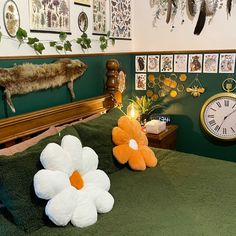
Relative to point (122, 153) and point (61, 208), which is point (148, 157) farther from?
point (61, 208)

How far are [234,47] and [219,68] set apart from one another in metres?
0.23

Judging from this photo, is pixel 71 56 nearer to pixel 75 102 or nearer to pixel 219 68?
pixel 75 102

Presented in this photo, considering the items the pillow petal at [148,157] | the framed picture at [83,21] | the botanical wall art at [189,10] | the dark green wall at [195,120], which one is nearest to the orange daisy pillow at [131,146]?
the pillow petal at [148,157]

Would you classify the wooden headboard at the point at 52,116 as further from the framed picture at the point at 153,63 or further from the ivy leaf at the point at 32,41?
the framed picture at the point at 153,63

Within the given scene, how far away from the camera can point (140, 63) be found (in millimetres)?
3283

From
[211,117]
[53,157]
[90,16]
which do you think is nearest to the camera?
[53,157]

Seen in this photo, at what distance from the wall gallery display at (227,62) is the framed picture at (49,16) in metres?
1.50

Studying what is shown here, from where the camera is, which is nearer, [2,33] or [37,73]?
[2,33]

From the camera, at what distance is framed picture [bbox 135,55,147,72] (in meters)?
3.26

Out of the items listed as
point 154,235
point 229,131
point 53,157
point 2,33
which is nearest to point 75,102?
point 2,33

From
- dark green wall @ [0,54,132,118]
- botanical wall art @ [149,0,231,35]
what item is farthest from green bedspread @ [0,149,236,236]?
botanical wall art @ [149,0,231,35]

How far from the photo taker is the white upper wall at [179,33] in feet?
9.25

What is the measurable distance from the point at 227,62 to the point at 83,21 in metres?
1.42

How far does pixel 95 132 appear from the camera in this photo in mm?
1941
